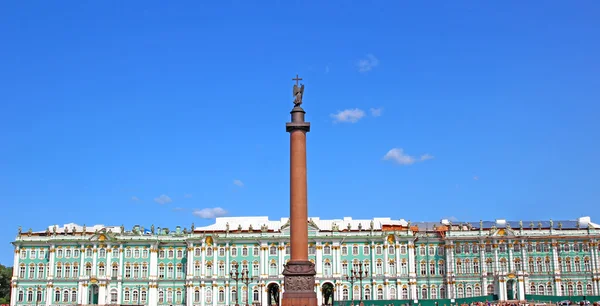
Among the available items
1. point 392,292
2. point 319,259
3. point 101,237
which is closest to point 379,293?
point 392,292

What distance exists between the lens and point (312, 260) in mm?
96562

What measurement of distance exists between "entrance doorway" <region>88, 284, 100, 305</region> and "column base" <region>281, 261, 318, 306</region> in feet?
203

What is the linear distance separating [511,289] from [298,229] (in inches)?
2294

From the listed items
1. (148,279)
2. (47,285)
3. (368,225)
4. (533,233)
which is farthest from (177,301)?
(533,233)

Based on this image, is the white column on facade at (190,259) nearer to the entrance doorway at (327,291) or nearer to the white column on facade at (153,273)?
the white column on facade at (153,273)

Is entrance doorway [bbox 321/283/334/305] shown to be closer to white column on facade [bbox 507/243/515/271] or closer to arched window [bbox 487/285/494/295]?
arched window [bbox 487/285/494/295]

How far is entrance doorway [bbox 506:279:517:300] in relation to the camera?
92.8 meters

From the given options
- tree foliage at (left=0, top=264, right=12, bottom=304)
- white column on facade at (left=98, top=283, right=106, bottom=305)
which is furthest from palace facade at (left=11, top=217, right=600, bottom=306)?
tree foliage at (left=0, top=264, right=12, bottom=304)

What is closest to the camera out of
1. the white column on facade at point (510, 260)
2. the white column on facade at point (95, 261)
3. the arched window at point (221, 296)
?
the white column on facade at point (510, 260)

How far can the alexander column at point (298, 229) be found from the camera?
42.3m

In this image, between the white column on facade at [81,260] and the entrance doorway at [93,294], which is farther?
the white column on facade at [81,260]

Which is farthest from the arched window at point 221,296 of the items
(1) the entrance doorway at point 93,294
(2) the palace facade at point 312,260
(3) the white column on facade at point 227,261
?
(1) the entrance doorway at point 93,294

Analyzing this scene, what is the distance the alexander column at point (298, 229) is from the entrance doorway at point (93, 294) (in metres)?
61.4

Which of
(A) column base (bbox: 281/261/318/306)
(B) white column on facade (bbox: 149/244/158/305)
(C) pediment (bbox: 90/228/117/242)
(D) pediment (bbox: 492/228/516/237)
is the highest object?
(C) pediment (bbox: 90/228/117/242)
